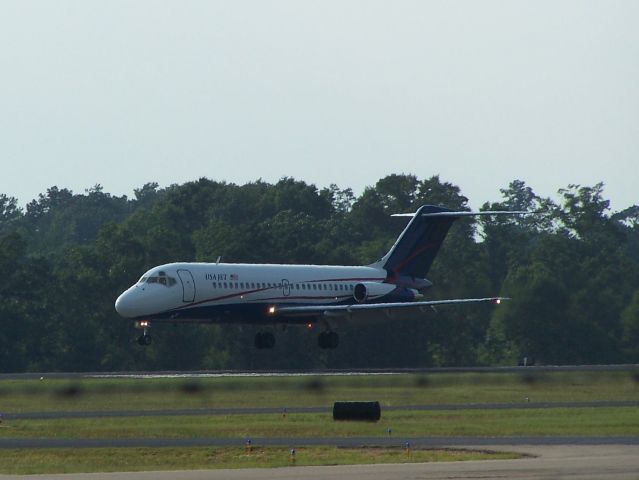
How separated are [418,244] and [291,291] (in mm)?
9907

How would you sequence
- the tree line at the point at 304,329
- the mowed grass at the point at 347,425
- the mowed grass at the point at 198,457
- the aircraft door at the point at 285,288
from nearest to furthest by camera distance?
the mowed grass at the point at 198,457
the mowed grass at the point at 347,425
the aircraft door at the point at 285,288
the tree line at the point at 304,329

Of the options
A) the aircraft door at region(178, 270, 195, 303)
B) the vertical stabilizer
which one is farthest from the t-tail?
the aircraft door at region(178, 270, 195, 303)

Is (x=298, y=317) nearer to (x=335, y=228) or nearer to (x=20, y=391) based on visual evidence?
(x=20, y=391)

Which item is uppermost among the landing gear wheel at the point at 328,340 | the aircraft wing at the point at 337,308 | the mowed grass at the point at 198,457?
the aircraft wing at the point at 337,308

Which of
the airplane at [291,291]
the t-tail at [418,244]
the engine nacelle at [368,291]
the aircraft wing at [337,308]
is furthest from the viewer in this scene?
the t-tail at [418,244]

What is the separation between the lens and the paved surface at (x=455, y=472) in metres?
28.3

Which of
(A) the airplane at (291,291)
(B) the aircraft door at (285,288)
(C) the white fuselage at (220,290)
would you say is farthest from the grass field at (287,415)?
(B) the aircraft door at (285,288)

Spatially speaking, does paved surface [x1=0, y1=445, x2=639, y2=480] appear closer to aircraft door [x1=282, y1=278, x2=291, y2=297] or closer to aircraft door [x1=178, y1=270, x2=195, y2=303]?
aircraft door [x1=178, y1=270, x2=195, y2=303]

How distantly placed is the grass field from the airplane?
775 centimetres

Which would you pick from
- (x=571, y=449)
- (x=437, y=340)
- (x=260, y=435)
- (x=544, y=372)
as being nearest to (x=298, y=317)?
(x=544, y=372)

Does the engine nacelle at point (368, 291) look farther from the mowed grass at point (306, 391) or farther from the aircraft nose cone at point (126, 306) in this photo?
the mowed grass at point (306, 391)

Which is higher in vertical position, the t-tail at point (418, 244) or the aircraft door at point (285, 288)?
the t-tail at point (418, 244)

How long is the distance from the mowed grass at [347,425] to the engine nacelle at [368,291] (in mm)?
28601

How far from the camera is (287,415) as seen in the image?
43844mm
